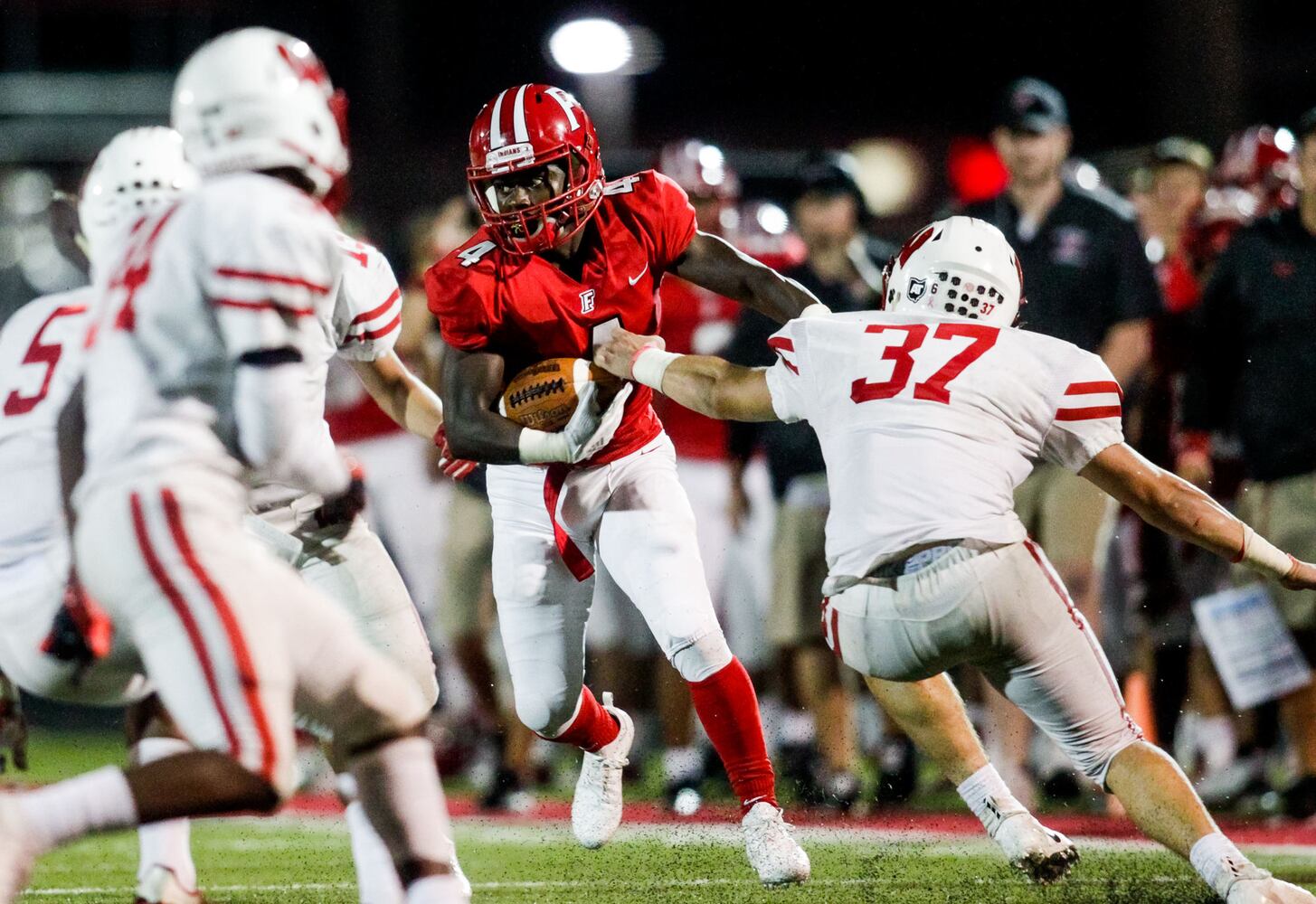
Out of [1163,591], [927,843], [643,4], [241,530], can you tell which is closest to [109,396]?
[241,530]

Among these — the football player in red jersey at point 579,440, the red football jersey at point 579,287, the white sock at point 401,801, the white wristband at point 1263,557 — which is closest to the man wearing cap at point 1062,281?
the football player in red jersey at point 579,440

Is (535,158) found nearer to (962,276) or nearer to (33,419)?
(962,276)

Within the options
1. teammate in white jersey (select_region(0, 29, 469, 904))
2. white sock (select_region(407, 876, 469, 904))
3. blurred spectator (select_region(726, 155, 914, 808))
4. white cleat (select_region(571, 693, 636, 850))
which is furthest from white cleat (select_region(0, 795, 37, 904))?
blurred spectator (select_region(726, 155, 914, 808))

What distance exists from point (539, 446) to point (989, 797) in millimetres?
1324

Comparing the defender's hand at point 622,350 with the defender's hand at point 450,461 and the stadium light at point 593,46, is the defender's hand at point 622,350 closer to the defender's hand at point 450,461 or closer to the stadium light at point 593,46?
the defender's hand at point 450,461

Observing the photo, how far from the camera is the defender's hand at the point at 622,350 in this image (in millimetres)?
4090

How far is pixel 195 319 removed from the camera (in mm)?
2738

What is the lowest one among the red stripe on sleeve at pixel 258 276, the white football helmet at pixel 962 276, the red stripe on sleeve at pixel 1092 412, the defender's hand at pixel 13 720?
the defender's hand at pixel 13 720

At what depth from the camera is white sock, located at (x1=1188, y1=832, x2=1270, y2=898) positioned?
328 cm

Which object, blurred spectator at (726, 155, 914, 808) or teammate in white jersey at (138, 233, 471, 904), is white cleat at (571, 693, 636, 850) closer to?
teammate in white jersey at (138, 233, 471, 904)

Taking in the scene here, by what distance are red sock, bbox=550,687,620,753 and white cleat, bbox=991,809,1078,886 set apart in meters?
1.15

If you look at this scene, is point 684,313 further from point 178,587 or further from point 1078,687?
point 178,587

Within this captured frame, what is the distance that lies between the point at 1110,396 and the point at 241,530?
1.81 metres

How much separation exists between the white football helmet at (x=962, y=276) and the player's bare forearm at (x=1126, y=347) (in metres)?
2.04
